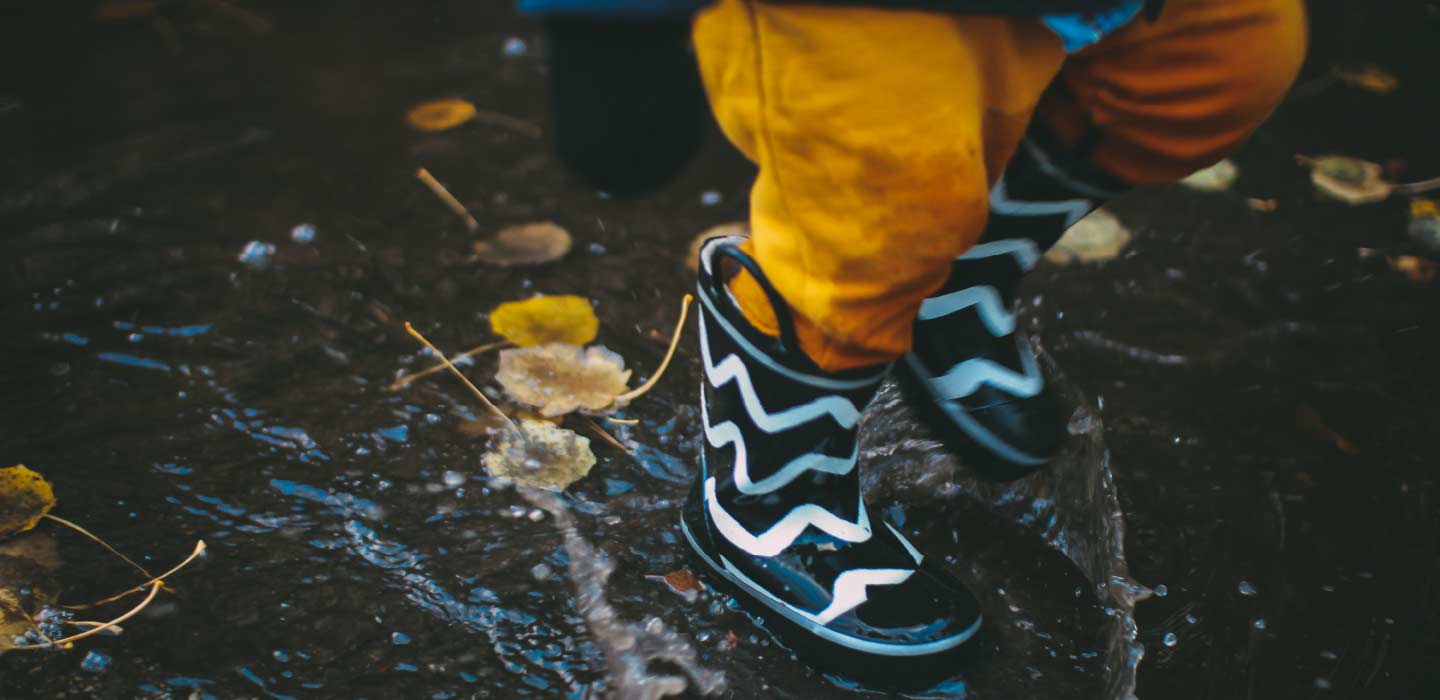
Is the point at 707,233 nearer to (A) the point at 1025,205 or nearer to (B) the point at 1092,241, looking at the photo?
(B) the point at 1092,241

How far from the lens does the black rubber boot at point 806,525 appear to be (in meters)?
0.92

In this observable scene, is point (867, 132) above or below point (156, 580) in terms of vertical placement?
above

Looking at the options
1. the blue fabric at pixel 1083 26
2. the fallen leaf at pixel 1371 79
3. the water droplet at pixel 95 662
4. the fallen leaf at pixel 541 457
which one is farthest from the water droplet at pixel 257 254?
the fallen leaf at pixel 1371 79

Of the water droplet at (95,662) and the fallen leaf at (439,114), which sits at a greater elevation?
the fallen leaf at (439,114)

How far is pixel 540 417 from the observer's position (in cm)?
123

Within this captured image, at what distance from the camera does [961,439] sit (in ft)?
3.23

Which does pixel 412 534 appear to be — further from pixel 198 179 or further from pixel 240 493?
pixel 198 179

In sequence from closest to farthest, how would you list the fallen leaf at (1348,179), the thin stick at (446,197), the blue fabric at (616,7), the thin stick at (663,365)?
the blue fabric at (616,7) → the thin stick at (663,365) → the thin stick at (446,197) → the fallen leaf at (1348,179)

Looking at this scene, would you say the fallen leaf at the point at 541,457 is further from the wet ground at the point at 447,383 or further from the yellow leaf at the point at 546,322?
the yellow leaf at the point at 546,322

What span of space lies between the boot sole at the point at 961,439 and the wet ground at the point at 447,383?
0.15 m

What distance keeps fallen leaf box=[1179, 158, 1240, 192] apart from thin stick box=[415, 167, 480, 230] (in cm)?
108

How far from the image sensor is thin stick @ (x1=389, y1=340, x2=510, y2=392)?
4.15 feet

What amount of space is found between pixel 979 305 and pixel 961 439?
0.12 meters

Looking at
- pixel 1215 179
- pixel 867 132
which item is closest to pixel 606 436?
pixel 867 132
